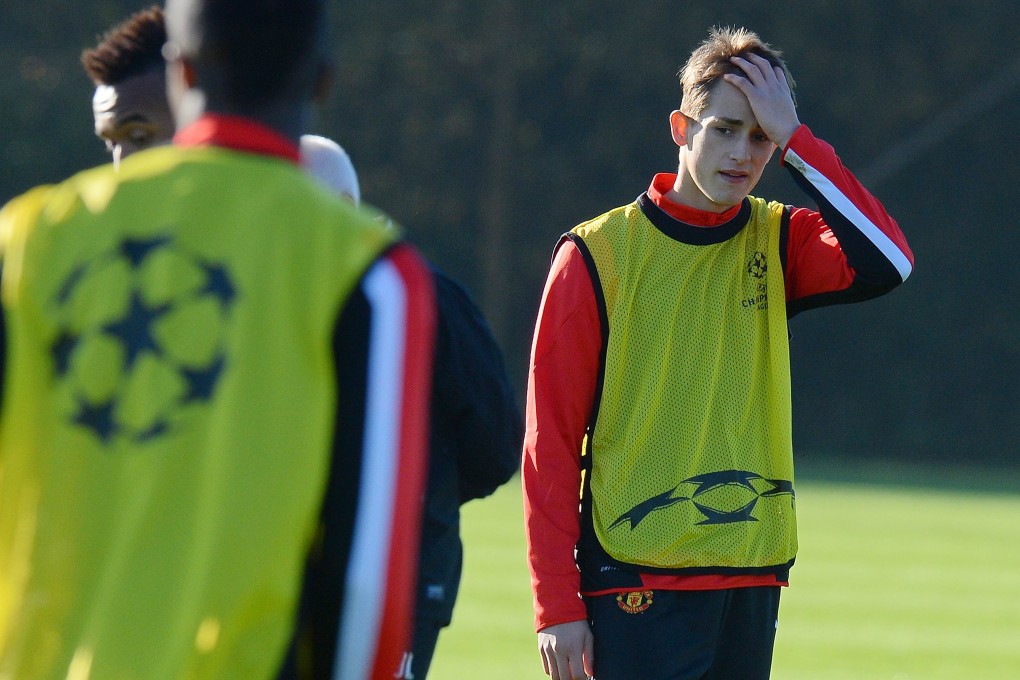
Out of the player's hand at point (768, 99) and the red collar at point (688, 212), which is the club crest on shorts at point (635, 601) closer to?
the red collar at point (688, 212)

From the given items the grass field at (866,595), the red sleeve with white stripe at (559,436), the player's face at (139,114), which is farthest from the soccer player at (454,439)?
the grass field at (866,595)

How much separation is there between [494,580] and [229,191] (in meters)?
9.14

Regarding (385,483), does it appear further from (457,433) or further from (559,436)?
(559,436)

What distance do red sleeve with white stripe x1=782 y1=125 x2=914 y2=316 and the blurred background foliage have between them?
69.1ft

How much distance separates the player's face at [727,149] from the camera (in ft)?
12.5

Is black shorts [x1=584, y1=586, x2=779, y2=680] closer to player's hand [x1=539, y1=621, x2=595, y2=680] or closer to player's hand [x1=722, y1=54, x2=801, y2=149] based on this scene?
player's hand [x1=539, y1=621, x2=595, y2=680]

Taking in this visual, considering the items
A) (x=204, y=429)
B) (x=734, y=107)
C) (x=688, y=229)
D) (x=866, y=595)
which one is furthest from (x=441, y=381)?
(x=866, y=595)

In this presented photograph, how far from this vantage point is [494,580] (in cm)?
1084

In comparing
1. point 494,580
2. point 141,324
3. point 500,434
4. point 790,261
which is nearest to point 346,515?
point 141,324

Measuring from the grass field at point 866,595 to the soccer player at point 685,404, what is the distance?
406 cm

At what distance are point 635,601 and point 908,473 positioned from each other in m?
19.4

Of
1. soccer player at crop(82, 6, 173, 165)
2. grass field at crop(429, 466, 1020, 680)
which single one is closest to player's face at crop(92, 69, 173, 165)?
soccer player at crop(82, 6, 173, 165)

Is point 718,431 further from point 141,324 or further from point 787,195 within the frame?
point 787,195

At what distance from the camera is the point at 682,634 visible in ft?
12.0
